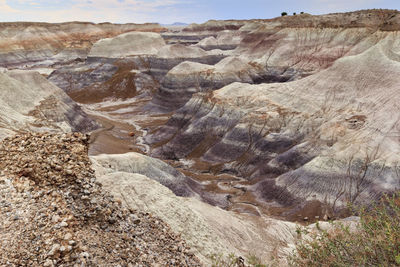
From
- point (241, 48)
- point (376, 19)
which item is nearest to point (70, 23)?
point (241, 48)

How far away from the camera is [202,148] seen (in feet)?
127

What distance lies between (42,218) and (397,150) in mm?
27109

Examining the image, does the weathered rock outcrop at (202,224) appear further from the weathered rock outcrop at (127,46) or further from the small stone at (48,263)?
the weathered rock outcrop at (127,46)

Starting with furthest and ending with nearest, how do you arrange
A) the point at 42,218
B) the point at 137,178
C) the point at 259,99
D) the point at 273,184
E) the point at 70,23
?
the point at 70,23 → the point at 259,99 → the point at 273,184 → the point at 137,178 → the point at 42,218

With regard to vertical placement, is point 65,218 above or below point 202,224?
above

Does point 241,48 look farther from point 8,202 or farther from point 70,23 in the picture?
point 70,23

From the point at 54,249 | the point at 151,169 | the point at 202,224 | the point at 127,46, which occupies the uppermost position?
the point at 127,46

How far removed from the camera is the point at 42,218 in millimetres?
7844

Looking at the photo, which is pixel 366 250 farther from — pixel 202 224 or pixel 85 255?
pixel 202 224

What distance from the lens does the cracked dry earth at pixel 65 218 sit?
7207 millimetres

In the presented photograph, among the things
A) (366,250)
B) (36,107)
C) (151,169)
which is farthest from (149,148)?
(366,250)

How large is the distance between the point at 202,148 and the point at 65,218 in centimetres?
3095

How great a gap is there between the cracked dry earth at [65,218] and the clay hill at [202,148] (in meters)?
0.04

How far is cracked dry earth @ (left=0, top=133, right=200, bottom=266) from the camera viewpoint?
7.21 meters
